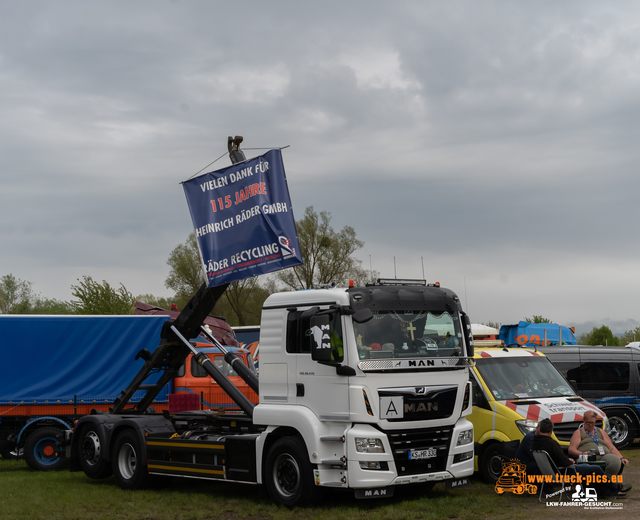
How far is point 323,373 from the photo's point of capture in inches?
367

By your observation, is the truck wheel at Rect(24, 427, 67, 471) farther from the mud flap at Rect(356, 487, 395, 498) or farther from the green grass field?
the mud flap at Rect(356, 487, 395, 498)

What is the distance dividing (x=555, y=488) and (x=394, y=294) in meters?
3.80

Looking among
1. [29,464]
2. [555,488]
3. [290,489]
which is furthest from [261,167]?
[29,464]

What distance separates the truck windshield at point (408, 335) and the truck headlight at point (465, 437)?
3.59 feet

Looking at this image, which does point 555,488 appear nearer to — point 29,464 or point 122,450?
point 122,450

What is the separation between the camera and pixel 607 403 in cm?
1684

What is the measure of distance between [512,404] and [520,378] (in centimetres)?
90

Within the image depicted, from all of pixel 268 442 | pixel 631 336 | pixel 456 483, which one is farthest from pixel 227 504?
pixel 631 336

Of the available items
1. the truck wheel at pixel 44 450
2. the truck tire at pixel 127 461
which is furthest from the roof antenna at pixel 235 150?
the truck wheel at pixel 44 450

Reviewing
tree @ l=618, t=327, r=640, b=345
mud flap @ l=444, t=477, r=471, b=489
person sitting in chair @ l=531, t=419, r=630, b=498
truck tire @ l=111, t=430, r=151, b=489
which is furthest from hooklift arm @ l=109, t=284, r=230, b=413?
tree @ l=618, t=327, r=640, b=345

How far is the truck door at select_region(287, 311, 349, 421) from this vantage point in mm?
9070

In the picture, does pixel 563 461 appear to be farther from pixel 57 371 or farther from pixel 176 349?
pixel 57 371

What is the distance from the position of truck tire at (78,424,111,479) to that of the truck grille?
596 cm
